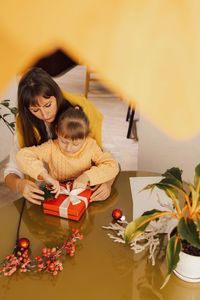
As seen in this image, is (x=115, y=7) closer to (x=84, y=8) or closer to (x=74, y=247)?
(x=84, y=8)

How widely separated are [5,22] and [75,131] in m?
1.46

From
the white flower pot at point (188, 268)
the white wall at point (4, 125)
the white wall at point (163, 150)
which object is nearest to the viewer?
the white flower pot at point (188, 268)

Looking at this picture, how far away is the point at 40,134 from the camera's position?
142 cm

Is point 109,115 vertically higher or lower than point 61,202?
lower

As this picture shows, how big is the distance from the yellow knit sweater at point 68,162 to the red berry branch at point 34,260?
307 mm

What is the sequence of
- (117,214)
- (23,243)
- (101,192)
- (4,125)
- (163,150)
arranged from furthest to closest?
(4,125) < (163,150) < (101,192) < (117,214) < (23,243)

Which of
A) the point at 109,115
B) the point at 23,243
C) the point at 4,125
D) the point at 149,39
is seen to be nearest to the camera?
the point at 23,243

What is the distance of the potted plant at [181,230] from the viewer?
0.78 metres

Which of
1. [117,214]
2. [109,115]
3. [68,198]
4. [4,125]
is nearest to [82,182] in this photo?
[68,198]

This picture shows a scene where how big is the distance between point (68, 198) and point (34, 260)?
0.28 m

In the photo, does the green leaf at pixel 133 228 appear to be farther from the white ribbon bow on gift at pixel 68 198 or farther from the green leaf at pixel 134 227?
the white ribbon bow on gift at pixel 68 198

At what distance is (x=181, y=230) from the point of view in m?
0.78

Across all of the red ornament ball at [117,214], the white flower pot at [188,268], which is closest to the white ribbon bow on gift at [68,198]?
the red ornament ball at [117,214]

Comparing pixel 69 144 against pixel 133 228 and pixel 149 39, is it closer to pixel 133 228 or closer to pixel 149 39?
pixel 133 228
